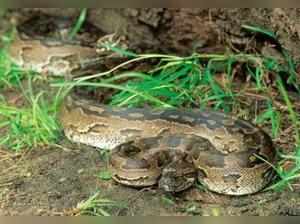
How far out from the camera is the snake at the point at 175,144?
23.8 feet

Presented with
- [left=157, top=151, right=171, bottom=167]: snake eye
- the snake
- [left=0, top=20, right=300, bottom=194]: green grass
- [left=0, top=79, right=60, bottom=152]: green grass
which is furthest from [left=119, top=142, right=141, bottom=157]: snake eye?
[left=0, top=79, right=60, bottom=152]: green grass

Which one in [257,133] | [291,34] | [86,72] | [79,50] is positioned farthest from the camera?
[79,50]

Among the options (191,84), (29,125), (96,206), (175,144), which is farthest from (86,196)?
(191,84)

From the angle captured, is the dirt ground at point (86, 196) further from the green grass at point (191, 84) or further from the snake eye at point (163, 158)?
the green grass at point (191, 84)

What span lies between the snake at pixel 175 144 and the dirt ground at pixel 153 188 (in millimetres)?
144

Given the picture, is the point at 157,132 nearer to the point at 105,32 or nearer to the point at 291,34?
the point at 291,34

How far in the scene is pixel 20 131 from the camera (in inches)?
338

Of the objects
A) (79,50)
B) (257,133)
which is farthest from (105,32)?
(257,133)

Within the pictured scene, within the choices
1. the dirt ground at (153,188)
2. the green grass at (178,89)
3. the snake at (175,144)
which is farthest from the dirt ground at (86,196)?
the green grass at (178,89)

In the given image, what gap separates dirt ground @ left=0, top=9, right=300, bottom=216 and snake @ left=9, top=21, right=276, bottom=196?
144 millimetres

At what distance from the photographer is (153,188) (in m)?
7.46

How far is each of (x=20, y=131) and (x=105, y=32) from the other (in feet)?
10.8

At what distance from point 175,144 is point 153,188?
69 cm

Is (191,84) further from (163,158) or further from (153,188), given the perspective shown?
(153,188)
